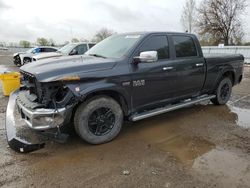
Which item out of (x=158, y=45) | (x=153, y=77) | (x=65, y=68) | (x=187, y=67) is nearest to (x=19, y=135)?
(x=65, y=68)

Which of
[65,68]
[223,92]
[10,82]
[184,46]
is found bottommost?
[223,92]

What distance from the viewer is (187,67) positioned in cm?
550

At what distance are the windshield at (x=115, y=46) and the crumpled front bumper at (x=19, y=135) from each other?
6.37 feet

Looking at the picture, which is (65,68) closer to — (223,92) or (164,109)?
(164,109)

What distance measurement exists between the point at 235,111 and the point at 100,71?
13.3 ft

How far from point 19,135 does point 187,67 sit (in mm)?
3594

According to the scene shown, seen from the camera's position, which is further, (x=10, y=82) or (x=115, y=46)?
(x=10, y=82)

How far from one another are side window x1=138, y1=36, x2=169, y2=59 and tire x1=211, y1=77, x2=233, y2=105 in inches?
92.7

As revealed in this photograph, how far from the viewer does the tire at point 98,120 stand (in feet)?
13.3

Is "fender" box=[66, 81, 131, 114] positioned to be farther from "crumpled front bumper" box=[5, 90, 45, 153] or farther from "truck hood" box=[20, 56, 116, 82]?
"crumpled front bumper" box=[5, 90, 45, 153]

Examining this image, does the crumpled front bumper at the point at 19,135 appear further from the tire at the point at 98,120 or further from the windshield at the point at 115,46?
the windshield at the point at 115,46

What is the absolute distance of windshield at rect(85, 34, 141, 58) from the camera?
15.6ft

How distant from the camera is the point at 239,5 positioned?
1698 inches

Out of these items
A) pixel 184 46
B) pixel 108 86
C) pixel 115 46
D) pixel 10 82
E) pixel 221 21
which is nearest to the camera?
pixel 108 86
